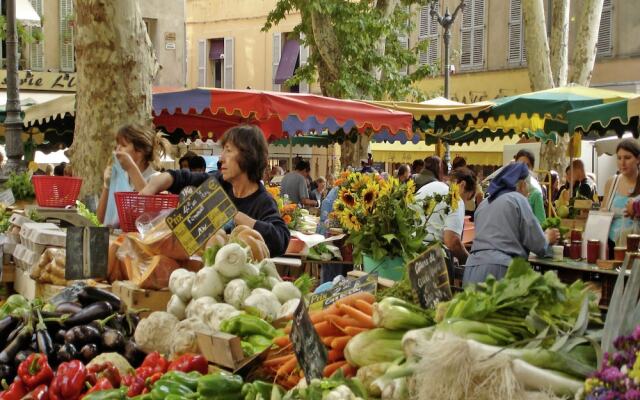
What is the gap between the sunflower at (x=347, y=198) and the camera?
6637 millimetres

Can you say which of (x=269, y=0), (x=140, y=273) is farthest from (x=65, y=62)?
(x=140, y=273)

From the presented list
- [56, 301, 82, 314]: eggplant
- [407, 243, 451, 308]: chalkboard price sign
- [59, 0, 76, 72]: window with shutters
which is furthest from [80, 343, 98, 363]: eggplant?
[59, 0, 76, 72]: window with shutters

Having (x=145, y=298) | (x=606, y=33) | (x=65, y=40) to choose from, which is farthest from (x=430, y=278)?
(x=65, y=40)

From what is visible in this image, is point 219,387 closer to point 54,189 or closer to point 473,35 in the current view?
point 54,189

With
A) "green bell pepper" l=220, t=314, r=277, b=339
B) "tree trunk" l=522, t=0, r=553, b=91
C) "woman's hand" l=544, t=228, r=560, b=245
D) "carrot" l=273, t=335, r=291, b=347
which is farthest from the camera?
"tree trunk" l=522, t=0, r=553, b=91

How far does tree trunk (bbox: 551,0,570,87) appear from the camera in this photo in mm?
19266

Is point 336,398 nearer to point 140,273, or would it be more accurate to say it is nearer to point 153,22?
point 140,273

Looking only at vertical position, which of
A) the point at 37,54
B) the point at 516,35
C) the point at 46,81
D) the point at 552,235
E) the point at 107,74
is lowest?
the point at 552,235

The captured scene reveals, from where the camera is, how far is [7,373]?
3.77 m

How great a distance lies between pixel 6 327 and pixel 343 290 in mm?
1545

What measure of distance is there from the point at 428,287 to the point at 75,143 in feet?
19.7

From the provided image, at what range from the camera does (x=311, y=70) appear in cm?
1981

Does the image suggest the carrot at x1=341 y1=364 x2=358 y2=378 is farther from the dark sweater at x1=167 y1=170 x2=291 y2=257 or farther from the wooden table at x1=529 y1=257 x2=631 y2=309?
the wooden table at x1=529 y1=257 x2=631 y2=309

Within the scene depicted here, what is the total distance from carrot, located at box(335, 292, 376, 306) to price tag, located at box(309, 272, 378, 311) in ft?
0.55
